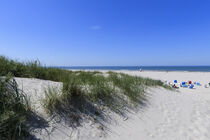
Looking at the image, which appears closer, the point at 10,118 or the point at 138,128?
the point at 10,118

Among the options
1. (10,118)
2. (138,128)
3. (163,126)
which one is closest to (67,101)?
(10,118)

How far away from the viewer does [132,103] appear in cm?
353

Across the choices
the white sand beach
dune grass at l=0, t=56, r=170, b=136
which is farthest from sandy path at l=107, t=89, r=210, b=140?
dune grass at l=0, t=56, r=170, b=136

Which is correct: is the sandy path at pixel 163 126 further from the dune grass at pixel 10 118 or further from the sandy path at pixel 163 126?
the dune grass at pixel 10 118

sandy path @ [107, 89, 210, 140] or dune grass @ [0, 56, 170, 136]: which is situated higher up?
dune grass @ [0, 56, 170, 136]

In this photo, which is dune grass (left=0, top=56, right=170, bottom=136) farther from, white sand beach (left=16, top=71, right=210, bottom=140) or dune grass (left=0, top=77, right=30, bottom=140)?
white sand beach (left=16, top=71, right=210, bottom=140)

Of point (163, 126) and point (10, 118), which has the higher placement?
point (10, 118)

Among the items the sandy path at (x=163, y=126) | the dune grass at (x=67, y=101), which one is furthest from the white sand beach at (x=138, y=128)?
the dune grass at (x=67, y=101)

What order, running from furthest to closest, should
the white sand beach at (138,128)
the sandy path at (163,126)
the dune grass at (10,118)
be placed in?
the sandy path at (163,126) < the white sand beach at (138,128) < the dune grass at (10,118)

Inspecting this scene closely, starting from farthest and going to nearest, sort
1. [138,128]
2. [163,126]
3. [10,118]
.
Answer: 1. [163,126]
2. [138,128]
3. [10,118]

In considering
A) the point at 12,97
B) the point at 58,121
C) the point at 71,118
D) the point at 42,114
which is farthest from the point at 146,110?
the point at 12,97

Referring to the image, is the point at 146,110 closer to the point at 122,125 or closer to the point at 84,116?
the point at 122,125

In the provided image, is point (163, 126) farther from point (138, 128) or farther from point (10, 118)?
point (10, 118)

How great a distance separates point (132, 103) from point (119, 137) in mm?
1525
